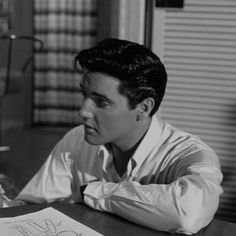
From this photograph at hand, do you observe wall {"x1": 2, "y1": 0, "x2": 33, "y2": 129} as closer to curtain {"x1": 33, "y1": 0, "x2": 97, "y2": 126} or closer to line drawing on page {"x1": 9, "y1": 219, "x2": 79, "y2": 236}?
curtain {"x1": 33, "y1": 0, "x2": 97, "y2": 126}

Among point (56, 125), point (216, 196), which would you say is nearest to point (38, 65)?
point (56, 125)

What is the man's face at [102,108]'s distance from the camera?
4.11 ft

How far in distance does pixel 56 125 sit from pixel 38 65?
64 cm

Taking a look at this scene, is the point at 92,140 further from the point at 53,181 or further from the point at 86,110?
the point at 53,181

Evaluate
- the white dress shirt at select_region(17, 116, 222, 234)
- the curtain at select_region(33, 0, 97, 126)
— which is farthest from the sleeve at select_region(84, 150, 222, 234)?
the curtain at select_region(33, 0, 97, 126)

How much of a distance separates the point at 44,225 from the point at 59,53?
4.22 m

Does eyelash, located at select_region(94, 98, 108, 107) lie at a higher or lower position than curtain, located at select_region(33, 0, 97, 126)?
higher

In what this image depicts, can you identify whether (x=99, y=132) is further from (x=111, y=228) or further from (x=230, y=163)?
(x=230, y=163)

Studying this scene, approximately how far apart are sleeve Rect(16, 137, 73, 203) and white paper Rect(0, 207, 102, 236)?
11.9 inches

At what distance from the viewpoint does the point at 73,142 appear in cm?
151

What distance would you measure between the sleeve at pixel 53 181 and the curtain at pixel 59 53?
3.68 m

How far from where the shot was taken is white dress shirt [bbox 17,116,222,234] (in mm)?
1120

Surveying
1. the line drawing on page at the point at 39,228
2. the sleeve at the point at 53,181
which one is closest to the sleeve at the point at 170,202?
the line drawing on page at the point at 39,228

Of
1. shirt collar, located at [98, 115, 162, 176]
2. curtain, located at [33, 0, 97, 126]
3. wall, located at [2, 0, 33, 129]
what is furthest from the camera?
wall, located at [2, 0, 33, 129]
